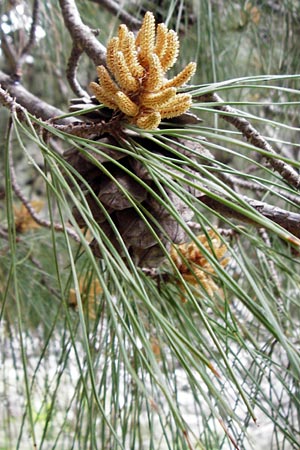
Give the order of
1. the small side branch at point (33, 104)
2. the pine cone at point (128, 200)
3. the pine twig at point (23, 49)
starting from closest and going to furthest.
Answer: the pine cone at point (128, 200), the small side branch at point (33, 104), the pine twig at point (23, 49)

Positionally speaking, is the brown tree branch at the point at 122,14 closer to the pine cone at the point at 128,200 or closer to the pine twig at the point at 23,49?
the pine twig at the point at 23,49

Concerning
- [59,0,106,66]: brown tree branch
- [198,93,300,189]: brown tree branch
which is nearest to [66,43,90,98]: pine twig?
[59,0,106,66]: brown tree branch

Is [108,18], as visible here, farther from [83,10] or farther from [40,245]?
[40,245]

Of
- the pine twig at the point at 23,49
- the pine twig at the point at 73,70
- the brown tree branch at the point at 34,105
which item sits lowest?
the brown tree branch at the point at 34,105

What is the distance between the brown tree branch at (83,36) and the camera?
0.49 m

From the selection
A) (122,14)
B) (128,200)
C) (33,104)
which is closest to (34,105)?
(33,104)

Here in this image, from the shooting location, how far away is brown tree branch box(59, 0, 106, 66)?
490 mm

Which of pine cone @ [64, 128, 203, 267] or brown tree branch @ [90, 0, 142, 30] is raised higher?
brown tree branch @ [90, 0, 142, 30]

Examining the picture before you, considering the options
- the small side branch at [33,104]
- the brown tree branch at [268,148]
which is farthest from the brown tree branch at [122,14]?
the brown tree branch at [268,148]

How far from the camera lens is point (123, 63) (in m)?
0.32

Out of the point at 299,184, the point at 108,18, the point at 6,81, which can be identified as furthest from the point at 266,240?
the point at 108,18

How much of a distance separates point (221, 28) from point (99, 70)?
681 mm

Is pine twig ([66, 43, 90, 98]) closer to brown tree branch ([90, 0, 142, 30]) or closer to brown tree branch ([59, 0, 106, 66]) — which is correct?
brown tree branch ([59, 0, 106, 66])

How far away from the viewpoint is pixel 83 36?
1.69 feet
